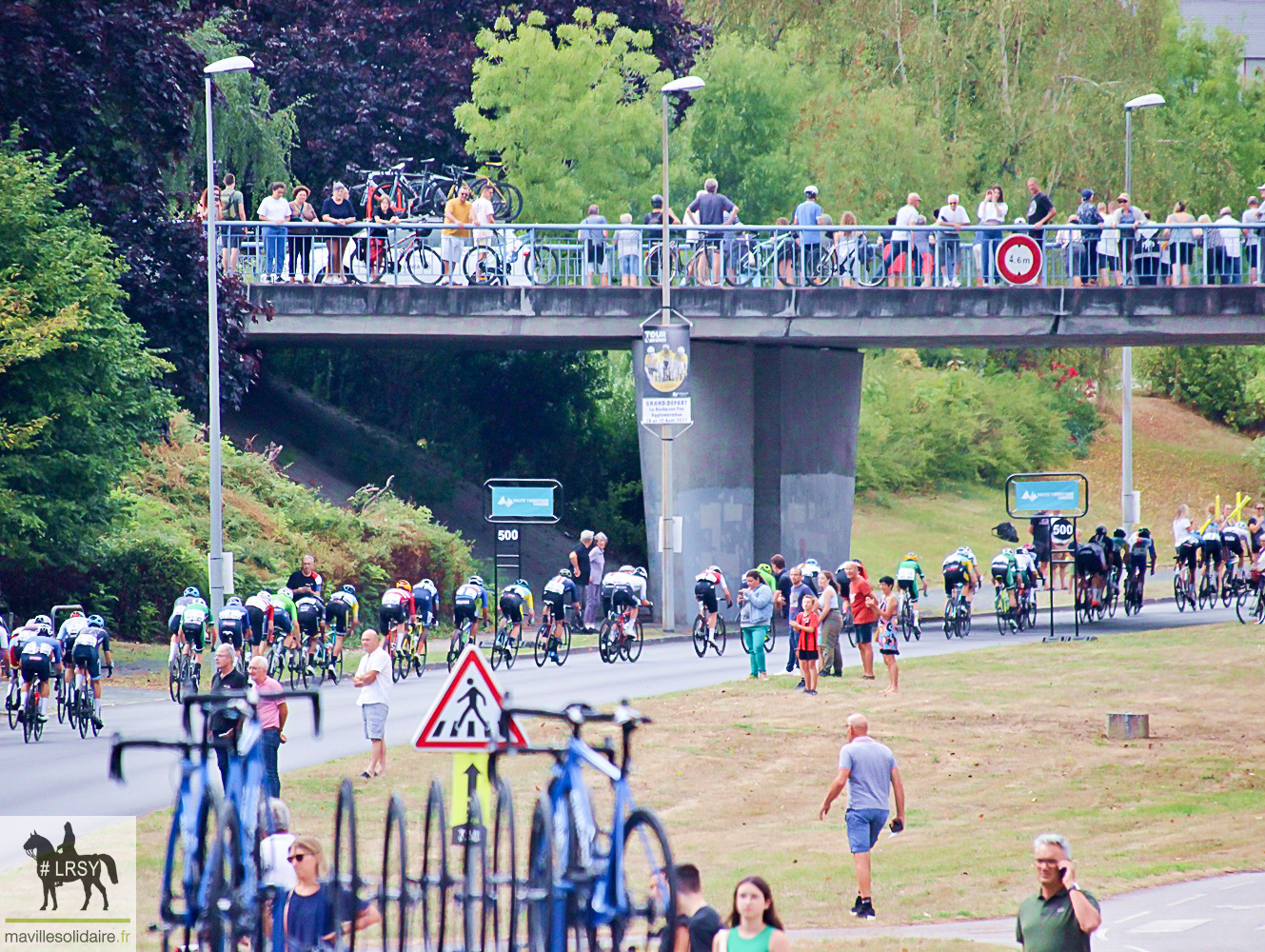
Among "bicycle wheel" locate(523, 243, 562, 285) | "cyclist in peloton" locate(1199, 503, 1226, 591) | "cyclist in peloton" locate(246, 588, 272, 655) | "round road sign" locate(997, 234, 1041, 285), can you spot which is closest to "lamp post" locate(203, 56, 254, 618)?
"cyclist in peloton" locate(246, 588, 272, 655)

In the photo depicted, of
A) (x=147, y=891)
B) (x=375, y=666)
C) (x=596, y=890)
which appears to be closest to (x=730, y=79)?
(x=375, y=666)

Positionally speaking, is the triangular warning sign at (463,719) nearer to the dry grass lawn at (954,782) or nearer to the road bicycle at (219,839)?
the road bicycle at (219,839)

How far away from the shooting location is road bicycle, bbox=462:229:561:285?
37156 millimetres

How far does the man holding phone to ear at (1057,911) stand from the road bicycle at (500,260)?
27421 mm

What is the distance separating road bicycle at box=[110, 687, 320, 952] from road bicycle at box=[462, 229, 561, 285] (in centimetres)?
2492

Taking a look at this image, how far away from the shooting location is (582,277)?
124ft

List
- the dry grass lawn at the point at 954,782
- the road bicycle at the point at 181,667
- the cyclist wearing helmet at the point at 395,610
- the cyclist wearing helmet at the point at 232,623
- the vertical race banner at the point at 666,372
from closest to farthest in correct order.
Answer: the dry grass lawn at the point at 954,782 → the cyclist wearing helmet at the point at 232,623 → the road bicycle at the point at 181,667 → the cyclist wearing helmet at the point at 395,610 → the vertical race banner at the point at 666,372

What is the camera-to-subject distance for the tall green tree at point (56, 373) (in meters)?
28.1

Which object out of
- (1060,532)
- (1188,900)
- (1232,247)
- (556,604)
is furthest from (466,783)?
(1232,247)

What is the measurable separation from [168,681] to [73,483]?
3215mm

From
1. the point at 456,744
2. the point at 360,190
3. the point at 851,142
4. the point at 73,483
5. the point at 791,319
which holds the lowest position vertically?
the point at 456,744

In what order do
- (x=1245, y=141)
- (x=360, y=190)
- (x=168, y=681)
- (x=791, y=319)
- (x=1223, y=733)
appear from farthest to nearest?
1. (x=1245, y=141)
2. (x=360, y=190)
3. (x=791, y=319)
4. (x=168, y=681)
5. (x=1223, y=733)

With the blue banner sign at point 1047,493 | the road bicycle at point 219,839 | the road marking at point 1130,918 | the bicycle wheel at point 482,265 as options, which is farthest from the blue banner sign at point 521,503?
the road bicycle at point 219,839

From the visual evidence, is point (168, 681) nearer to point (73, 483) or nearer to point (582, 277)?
point (73, 483)
